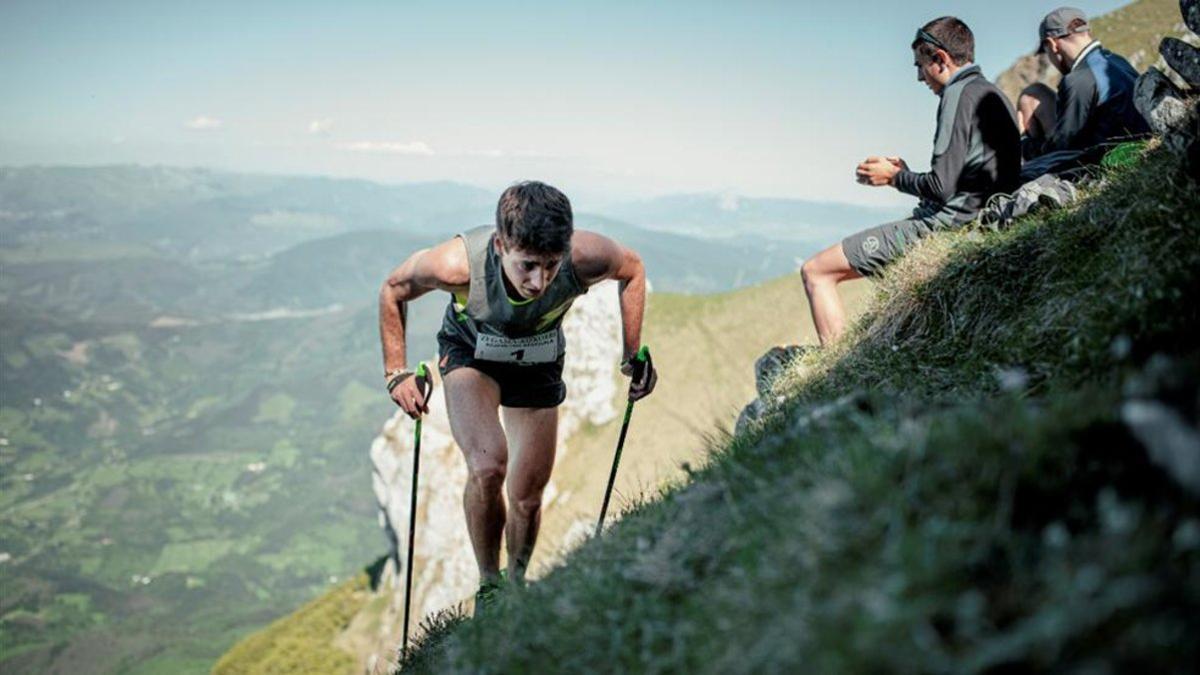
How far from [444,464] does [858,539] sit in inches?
2817

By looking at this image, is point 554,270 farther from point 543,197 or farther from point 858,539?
point 858,539

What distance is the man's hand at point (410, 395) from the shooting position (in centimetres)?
884

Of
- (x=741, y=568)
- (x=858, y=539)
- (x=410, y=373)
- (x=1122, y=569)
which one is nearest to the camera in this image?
(x=1122, y=569)

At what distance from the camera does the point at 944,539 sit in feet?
8.33

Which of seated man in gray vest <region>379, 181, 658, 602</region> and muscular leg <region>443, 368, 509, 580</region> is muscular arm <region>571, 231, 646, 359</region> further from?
muscular leg <region>443, 368, 509, 580</region>

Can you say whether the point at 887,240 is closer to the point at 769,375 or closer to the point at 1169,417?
the point at 769,375

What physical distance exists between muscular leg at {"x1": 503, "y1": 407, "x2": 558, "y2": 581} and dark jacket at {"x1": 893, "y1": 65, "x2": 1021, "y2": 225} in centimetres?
641

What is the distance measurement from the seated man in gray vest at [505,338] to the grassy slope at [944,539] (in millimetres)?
3379

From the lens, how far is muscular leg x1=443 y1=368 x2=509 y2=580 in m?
8.43

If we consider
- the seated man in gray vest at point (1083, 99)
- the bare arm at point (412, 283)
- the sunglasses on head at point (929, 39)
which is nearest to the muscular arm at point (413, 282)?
the bare arm at point (412, 283)

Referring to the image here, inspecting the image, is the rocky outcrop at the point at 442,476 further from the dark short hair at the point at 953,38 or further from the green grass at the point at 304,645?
the dark short hair at the point at 953,38

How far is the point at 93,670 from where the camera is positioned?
488 ft

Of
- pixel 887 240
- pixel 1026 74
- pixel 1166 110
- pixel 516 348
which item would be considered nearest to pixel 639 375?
pixel 516 348

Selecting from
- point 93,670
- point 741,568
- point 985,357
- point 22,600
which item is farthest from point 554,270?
point 22,600
